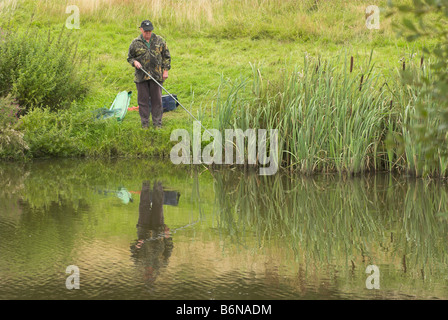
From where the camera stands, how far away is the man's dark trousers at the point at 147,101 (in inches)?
498

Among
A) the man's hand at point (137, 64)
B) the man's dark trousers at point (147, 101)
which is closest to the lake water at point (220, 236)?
the man's dark trousers at point (147, 101)

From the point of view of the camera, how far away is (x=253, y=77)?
10844mm

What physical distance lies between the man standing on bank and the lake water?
2150mm

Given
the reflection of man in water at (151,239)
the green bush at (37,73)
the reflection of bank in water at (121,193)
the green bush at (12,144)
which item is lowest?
the reflection of man in water at (151,239)

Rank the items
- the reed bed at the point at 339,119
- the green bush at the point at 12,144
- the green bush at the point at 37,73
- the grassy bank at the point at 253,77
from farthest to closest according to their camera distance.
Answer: the green bush at the point at 37,73, the green bush at the point at 12,144, the grassy bank at the point at 253,77, the reed bed at the point at 339,119

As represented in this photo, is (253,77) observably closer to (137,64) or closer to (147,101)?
(137,64)

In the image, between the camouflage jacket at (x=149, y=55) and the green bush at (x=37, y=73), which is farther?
the green bush at (x=37, y=73)

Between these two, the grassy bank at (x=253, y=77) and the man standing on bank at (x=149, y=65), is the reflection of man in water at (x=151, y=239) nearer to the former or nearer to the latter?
the grassy bank at (x=253, y=77)

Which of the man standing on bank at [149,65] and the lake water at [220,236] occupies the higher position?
the man standing on bank at [149,65]

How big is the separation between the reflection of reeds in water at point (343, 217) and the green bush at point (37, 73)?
158 inches

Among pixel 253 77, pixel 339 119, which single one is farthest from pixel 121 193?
pixel 339 119

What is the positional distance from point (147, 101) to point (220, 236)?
6.15 metres

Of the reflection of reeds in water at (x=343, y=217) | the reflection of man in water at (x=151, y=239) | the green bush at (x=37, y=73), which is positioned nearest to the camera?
the reflection of man in water at (x=151, y=239)

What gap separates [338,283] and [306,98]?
538 centimetres
